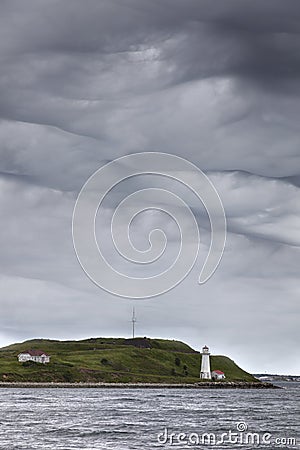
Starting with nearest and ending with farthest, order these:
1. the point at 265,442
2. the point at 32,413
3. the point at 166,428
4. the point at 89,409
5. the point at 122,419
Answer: the point at 265,442
the point at 166,428
the point at 122,419
the point at 32,413
the point at 89,409

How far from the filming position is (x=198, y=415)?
12012 cm

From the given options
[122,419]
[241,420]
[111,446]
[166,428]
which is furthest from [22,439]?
[241,420]

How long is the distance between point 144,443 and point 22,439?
39.5 feet

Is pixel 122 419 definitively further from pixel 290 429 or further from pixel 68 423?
pixel 290 429

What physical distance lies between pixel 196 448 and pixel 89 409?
2431 inches

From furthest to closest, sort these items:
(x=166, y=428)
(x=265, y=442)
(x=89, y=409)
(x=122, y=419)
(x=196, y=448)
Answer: (x=89, y=409), (x=122, y=419), (x=166, y=428), (x=265, y=442), (x=196, y=448)

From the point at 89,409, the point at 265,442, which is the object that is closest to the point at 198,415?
the point at 89,409

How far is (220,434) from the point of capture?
87.1 metres

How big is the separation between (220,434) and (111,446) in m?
18.7

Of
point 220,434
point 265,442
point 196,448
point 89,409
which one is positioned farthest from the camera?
point 89,409

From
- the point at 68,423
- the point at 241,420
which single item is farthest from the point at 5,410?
the point at 241,420

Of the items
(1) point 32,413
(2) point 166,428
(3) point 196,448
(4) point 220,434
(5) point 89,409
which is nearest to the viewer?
(3) point 196,448

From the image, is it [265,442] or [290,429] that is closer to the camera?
[265,442]

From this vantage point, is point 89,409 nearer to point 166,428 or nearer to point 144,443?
point 166,428
